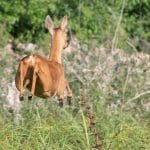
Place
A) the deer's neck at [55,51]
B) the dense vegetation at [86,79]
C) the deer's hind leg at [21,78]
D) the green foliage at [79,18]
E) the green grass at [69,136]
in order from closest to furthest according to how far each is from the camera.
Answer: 1. the deer's hind leg at [21,78]
2. the green grass at [69,136]
3. the dense vegetation at [86,79]
4. the deer's neck at [55,51]
5. the green foliage at [79,18]

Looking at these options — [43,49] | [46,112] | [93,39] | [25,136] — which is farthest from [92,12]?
[25,136]

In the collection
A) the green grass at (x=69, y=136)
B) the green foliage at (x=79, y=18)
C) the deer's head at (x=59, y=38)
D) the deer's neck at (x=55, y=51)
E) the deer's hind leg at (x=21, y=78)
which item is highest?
the green foliage at (x=79, y=18)

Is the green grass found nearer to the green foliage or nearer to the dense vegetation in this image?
the dense vegetation

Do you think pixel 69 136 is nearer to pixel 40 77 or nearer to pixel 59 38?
pixel 40 77

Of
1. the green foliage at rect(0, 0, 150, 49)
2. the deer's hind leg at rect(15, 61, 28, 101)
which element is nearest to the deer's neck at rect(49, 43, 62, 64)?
the deer's hind leg at rect(15, 61, 28, 101)

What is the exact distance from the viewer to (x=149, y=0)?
1808cm

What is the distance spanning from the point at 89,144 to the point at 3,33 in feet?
28.9

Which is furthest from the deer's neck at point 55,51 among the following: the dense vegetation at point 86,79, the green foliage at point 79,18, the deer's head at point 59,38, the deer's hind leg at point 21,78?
the green foliage at point 79,18

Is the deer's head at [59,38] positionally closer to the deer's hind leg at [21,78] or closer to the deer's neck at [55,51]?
the deer's neck at [55,51]

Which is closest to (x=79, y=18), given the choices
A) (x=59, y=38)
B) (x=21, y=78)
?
(x=59, y=38)

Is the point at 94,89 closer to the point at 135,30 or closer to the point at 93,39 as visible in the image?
the point at 93,39

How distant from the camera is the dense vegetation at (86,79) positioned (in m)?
Result: 8.21

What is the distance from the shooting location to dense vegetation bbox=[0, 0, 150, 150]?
821cm

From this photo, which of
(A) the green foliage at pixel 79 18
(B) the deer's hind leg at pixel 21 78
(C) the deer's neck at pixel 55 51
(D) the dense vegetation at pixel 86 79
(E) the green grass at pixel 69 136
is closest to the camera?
(B) the deer's hind leg at pixel 21 78
